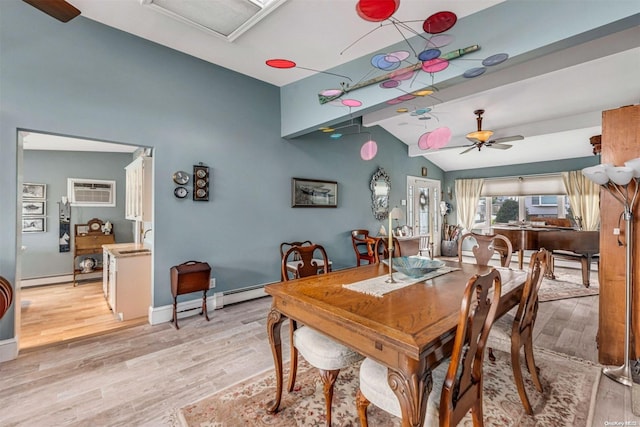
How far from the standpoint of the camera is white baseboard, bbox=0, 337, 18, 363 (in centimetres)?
241

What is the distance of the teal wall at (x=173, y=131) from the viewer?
250 centimetres

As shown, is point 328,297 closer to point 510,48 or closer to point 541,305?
point 510,48

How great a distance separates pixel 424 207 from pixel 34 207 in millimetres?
8298

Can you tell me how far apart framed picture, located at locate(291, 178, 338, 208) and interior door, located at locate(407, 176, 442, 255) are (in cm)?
278

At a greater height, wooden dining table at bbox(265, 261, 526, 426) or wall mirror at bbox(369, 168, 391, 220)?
wall mirror at bbox(369, 168, 391, 220)

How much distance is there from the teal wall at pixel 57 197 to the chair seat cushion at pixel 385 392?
6.11m

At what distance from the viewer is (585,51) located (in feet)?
8.69

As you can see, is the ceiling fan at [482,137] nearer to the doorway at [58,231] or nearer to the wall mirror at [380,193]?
the wall mirror at [380,193]

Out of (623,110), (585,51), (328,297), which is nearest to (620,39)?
(585,51)

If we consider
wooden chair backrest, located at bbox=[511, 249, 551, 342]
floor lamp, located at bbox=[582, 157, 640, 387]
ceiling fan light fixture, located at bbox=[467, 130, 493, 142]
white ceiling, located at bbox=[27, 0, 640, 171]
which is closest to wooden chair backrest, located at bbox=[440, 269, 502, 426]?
wooden chair backrest, located at bbox=[511, 249, 551, 342]

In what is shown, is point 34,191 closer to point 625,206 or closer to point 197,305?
point 197,305

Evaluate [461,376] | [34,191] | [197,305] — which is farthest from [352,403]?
[34,191]

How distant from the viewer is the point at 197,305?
3512mm

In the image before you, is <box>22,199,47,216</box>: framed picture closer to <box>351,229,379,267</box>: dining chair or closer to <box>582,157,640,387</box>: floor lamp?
<box>351,229,379,267</box>: dining chair
